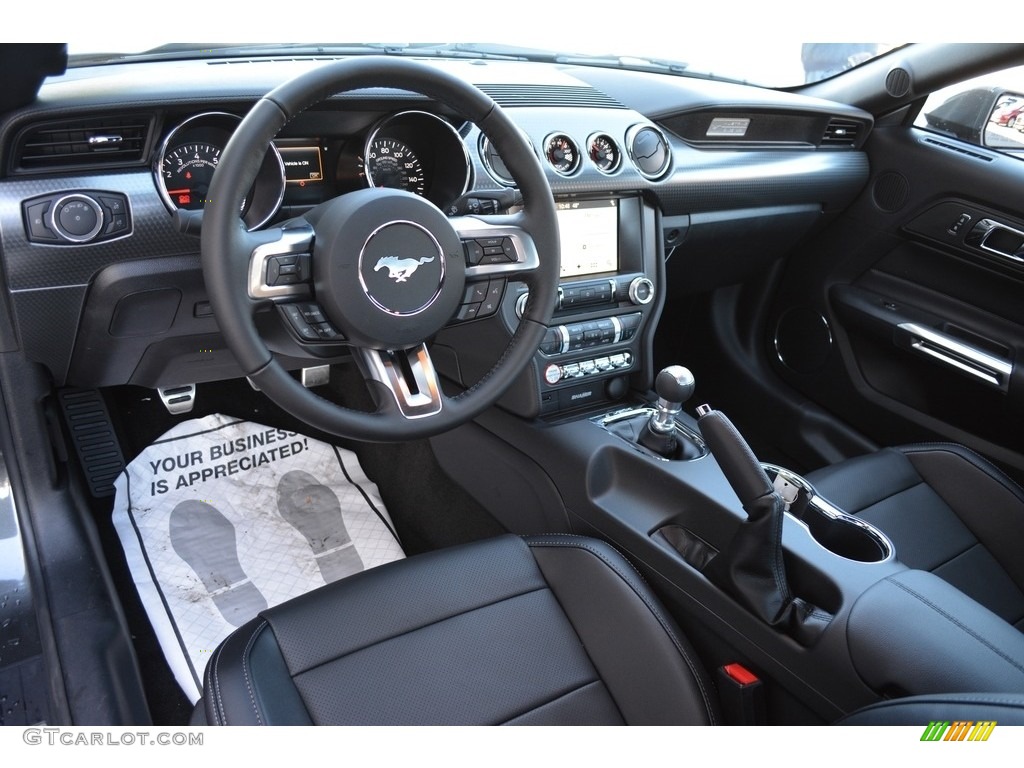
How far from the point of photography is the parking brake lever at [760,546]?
1.18 meters

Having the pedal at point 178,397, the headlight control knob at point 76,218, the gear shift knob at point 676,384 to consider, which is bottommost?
the pedal at point 178,397

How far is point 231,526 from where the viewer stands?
198 cm

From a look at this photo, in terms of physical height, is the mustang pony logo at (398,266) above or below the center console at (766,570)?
above

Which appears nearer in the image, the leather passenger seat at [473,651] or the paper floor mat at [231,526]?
the leather passenger seat at [473,651]

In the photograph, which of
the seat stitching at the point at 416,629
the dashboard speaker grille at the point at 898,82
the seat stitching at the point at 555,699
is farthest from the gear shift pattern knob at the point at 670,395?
the dashboard speaker grille at the point at 898,82

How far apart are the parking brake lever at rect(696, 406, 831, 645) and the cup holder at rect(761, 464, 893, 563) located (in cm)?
18

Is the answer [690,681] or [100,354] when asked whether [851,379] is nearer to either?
[690,681]

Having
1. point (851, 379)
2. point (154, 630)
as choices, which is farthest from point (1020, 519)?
point (154, 630)

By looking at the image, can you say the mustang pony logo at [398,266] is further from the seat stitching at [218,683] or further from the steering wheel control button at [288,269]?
the seat stitching at [218,683]

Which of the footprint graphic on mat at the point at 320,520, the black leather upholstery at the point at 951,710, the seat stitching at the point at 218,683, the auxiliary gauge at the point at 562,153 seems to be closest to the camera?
the black leather upholstery at the point at 951,710

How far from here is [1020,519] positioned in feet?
5.33

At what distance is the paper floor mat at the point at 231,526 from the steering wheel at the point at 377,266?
89 centimetres

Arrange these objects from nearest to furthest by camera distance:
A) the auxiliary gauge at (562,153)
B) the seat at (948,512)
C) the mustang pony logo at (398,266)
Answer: the mustang pony logo at (398,266) < the seat at (948,512) < the auxiliary gauge at (562,153)
